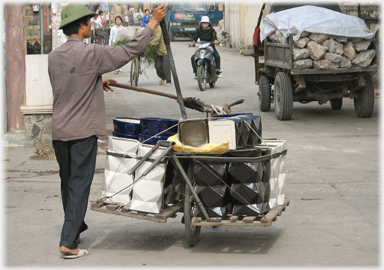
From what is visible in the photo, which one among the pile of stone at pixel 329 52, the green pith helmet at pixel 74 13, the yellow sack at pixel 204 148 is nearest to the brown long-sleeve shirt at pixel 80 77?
the green pith helmet at pixel 74 13

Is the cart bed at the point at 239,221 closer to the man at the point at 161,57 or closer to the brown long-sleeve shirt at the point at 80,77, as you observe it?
the brown long-sleeve shirt at the point at 80,77

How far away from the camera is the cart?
14.0ft

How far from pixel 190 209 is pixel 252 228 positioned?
91cm

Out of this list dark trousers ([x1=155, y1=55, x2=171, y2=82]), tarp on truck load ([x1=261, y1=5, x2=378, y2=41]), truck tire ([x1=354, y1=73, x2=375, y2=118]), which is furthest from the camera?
dark trousers ([x1=155, y1=55, x2=171, y2=82])

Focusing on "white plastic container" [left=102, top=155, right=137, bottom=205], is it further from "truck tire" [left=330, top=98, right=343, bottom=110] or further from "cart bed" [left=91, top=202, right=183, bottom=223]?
"truck tire" [left=330, top=98, right=343, bottom=110]

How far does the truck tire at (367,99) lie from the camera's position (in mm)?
10586

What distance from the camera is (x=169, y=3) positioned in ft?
108

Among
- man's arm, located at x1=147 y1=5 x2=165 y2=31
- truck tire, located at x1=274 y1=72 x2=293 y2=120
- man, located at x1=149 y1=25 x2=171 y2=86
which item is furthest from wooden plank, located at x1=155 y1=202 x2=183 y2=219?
man, located at x1=149 y1=25 x2=171 y2=86

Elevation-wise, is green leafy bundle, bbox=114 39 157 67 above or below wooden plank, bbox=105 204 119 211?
above

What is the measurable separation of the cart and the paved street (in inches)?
11.1

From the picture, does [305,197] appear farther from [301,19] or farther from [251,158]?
[301,19]

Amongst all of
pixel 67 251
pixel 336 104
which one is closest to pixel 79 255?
pixel 67 251

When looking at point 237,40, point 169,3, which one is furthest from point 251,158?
point 169,3

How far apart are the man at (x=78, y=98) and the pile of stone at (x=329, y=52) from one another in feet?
19.4
